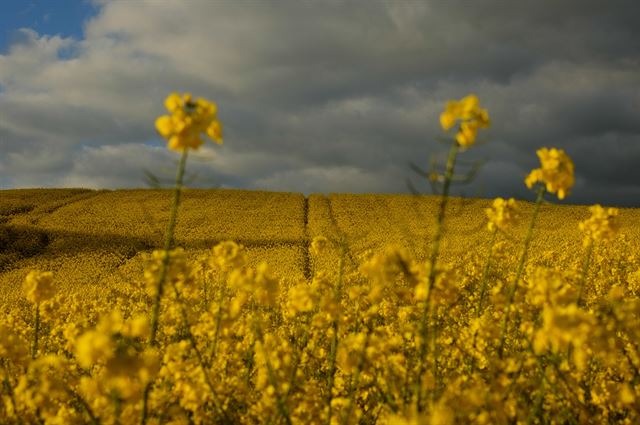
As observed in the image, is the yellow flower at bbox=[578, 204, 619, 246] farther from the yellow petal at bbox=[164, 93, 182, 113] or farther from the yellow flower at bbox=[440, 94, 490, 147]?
the yellow petal at bbox=[164, 93, 182, 113]

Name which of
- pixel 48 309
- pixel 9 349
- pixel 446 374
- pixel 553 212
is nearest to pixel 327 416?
pixel 446 374

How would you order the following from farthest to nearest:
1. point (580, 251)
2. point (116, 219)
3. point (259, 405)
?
point (116, 219), point (580, 251), point (259, 405)

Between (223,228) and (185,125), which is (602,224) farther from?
(223,228)

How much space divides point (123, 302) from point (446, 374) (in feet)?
45.2

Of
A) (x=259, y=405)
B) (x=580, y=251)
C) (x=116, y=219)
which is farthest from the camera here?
(x=116, y=219)

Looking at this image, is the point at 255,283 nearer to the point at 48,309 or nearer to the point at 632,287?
the point at 48,309

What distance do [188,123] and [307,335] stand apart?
6006 millimetres

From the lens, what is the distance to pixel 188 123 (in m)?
3.42

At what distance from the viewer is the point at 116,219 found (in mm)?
43625

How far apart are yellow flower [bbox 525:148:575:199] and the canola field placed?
0.68m

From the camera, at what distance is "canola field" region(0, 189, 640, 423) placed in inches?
165

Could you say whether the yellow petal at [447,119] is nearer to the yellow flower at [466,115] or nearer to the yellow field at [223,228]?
the yellow flower at [466,115]

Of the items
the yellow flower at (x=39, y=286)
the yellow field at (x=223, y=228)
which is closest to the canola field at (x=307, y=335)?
the yellow field at (x=223, y=228)

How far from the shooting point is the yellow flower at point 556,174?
4.19 m
